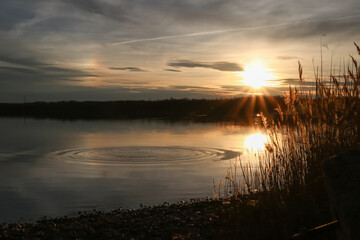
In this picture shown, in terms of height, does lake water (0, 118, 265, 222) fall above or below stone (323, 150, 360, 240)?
below

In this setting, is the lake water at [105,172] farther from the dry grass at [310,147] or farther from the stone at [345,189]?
the stone at [345,189]

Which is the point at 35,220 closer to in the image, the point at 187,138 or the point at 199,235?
the point at 199,235

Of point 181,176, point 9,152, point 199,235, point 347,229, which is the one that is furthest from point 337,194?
point 9,152

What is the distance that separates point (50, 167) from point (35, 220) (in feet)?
16.5

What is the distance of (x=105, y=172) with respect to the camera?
9.97m

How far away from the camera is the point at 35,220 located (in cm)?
609

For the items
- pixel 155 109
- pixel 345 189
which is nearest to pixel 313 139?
pixel 345 189

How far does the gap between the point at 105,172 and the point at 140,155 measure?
2883 millimetres

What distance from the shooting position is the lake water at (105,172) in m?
7.26

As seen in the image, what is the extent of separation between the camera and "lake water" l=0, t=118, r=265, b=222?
726cm

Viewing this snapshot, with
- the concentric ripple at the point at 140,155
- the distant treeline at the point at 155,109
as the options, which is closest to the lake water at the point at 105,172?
the concentric ripple at the point at 140,155

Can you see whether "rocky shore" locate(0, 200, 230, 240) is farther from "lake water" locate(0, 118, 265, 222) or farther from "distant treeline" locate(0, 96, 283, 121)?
"distant treeline" locate(0, 96, 283, 121)

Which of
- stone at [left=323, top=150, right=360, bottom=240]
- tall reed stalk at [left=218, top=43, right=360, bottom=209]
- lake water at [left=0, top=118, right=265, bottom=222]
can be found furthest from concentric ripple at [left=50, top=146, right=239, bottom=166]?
stone at [left=323, top=150, right=360, bottom=240]

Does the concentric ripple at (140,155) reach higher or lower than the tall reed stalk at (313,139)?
lower
